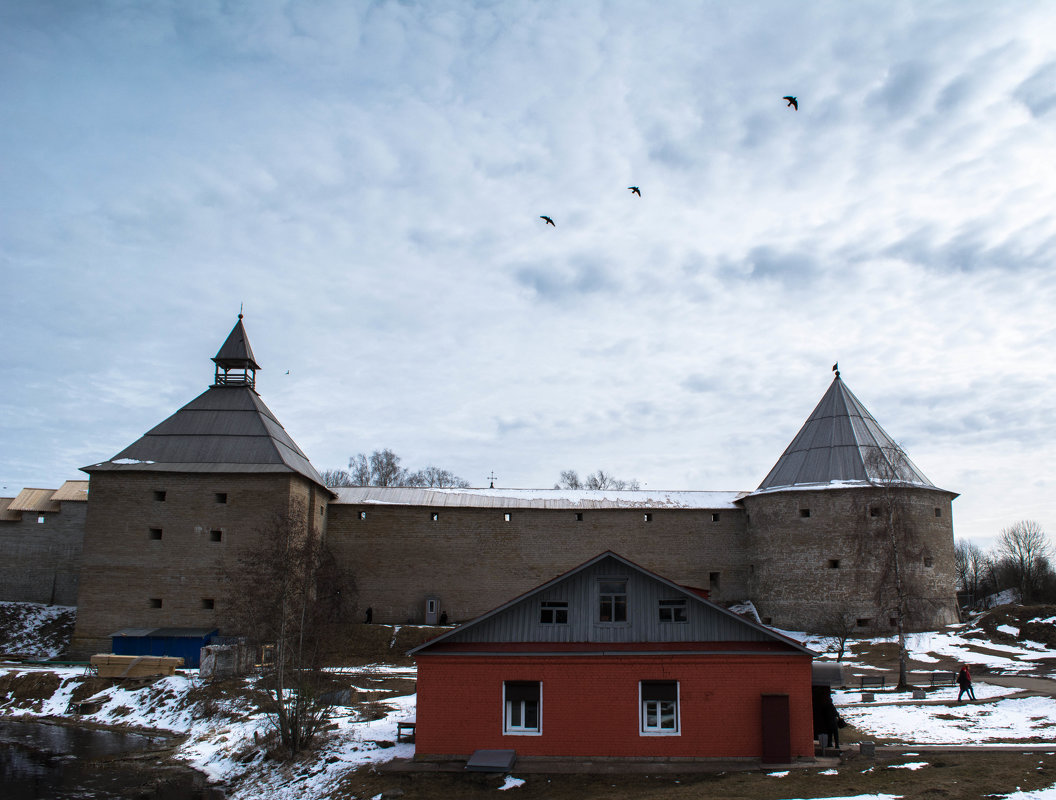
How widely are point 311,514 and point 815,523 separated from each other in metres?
21.0

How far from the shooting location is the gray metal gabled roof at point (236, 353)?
37625 mm

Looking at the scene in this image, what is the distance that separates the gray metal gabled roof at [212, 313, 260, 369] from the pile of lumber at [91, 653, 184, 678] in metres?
15.5

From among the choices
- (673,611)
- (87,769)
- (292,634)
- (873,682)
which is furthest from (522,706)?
(873,682)

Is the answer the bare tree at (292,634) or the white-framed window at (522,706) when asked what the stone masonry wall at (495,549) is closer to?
→ the bare tree at (292,634)

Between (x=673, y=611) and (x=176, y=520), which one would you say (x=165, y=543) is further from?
(x=673, y=611)

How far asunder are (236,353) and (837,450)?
91.7 feet

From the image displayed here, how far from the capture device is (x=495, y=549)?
119 feet

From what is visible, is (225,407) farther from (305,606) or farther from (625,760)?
(625,760)

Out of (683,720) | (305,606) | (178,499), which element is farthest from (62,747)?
(683,720)

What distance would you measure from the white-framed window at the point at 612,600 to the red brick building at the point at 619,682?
0.03 metres

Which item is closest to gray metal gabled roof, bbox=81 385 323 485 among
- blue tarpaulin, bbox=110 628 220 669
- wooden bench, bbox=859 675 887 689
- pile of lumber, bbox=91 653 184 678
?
blue tarpaulin, bbox=110 628 220 669

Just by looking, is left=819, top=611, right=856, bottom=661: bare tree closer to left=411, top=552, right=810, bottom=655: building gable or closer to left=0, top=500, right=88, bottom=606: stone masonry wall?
left=411, top=552, right=810, bottom=655: building gable

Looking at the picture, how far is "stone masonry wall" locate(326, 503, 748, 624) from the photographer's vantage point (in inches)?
1396

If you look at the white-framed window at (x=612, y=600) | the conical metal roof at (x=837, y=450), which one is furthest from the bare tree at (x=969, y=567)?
the white-framed window at (x=612, y=600)
